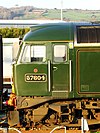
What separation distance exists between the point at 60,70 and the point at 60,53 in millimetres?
561

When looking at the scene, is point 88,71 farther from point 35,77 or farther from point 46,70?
point 35,77

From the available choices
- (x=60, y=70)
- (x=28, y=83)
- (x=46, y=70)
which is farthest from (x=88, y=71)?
(x=28, y=83)

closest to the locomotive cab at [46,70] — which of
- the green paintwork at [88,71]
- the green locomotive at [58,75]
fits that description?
the green locomotive at [58,75]

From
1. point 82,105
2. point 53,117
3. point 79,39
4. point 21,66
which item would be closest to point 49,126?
point 53,117

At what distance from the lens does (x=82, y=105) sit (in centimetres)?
1183

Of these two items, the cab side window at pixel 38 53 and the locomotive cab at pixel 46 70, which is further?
the cab side window at pixel 38 53

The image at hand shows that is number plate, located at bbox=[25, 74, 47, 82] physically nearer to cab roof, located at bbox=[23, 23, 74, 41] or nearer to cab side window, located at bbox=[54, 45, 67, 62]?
cab side window, located at bbox=[54, 45, 67, 62]

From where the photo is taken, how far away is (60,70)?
37.9 feet

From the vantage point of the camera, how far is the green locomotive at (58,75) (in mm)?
11508

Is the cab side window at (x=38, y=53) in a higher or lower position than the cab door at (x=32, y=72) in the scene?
higher

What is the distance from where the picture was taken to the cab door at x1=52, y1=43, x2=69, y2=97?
37.8ft

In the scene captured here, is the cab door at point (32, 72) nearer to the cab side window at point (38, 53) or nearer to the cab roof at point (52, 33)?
the cab side window at point (38, 53)

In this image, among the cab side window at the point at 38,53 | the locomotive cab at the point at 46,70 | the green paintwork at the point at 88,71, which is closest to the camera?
the green paintwork at the point at 88,71

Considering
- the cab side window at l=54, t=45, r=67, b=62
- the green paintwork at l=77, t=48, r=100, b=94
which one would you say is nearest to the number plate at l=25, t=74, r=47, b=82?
the cab side window at l=54, t=45, r=67, b=62
